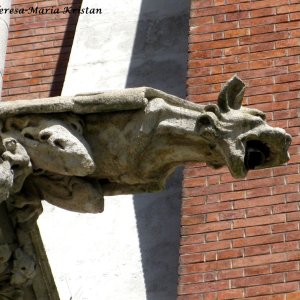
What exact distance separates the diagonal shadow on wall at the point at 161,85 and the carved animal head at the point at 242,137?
504cm

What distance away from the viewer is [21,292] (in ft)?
25.3

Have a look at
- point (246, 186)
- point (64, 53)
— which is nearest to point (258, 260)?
point (246, 186)

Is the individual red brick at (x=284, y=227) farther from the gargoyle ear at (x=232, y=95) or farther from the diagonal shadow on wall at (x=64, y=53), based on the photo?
the gargoyle ear at (x=232, y=95)

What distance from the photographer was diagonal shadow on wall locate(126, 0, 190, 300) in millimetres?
12625

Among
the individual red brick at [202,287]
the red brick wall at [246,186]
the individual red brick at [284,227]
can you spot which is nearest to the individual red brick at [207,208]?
the red brick wall at [246,186]

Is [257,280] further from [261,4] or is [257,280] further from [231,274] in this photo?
[261,4]

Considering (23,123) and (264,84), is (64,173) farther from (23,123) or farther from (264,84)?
(264,84)

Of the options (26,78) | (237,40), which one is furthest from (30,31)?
(237,40)

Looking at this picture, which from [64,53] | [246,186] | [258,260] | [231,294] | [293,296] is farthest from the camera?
[64,53]

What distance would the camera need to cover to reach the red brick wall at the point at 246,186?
12000 mm

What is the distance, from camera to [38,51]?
1545cm

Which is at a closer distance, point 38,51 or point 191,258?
point 191,258

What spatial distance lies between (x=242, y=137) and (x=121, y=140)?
47 cm

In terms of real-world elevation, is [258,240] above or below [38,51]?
below
